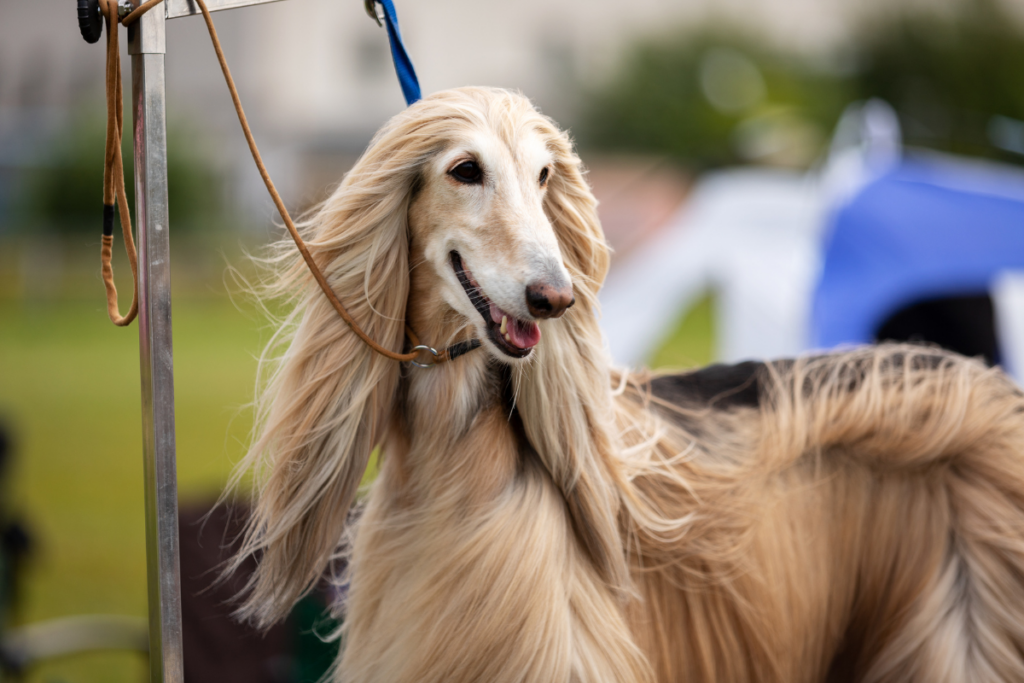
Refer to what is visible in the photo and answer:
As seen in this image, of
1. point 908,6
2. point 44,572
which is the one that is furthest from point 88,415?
point 908,6

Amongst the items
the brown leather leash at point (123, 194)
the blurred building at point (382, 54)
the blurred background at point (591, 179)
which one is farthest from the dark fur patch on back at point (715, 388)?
the blurred building at point (382, 54)

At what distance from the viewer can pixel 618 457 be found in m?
2.08

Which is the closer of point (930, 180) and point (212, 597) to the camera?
point (212, 597)

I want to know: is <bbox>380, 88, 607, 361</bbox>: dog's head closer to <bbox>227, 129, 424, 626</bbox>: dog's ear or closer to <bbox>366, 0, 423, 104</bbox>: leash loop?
<bbox>227, 129, 424, 626</bbox>: dog's ear

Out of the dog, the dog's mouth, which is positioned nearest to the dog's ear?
the dog

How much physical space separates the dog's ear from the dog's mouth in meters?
0.21

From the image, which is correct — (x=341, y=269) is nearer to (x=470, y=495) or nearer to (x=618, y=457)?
(x=470, y=495)

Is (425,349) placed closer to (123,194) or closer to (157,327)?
(157,327)

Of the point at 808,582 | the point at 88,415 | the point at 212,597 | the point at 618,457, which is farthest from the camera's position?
the point at 88,415

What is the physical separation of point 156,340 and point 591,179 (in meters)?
23.3

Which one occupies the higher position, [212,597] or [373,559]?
[373,559]

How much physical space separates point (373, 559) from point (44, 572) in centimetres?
449

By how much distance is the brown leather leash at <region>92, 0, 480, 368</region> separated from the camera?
1647 mm

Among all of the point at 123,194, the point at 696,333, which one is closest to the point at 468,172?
the point at 123,194
